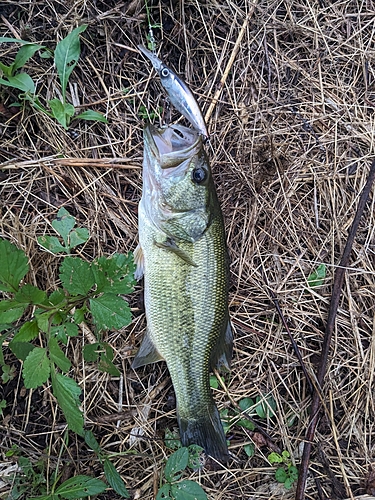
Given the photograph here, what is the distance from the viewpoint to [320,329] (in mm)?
3295

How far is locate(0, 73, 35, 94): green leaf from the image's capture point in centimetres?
295

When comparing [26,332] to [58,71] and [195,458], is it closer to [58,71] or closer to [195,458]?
[195,458]

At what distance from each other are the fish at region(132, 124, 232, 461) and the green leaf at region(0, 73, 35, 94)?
0.96 metres

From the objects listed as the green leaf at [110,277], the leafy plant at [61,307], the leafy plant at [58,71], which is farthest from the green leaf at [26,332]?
the leafy plant at [58,71]

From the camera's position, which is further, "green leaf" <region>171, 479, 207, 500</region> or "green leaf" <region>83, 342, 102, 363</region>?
"green leaf" <region>171, 479, 207, 500</region>

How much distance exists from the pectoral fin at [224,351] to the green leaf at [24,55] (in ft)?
7.86

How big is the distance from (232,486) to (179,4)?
370 centimetres

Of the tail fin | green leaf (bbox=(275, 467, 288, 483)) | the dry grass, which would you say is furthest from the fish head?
green leaf (bbox=(275, 467, 288, 483))

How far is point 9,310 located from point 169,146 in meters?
1.43

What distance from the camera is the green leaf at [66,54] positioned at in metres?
2.99

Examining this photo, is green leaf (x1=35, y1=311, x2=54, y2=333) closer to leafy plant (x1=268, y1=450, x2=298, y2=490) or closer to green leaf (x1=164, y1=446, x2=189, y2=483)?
green leaf (x1=164, y1=446, x2=189, y2=483)

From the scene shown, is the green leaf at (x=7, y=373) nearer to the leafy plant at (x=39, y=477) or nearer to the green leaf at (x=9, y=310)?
the leafy plant at (x=39, y=477)

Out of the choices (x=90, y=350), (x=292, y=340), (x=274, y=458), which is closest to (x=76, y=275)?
(x=90, y=350)

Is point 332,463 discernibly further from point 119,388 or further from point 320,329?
point 119,388
